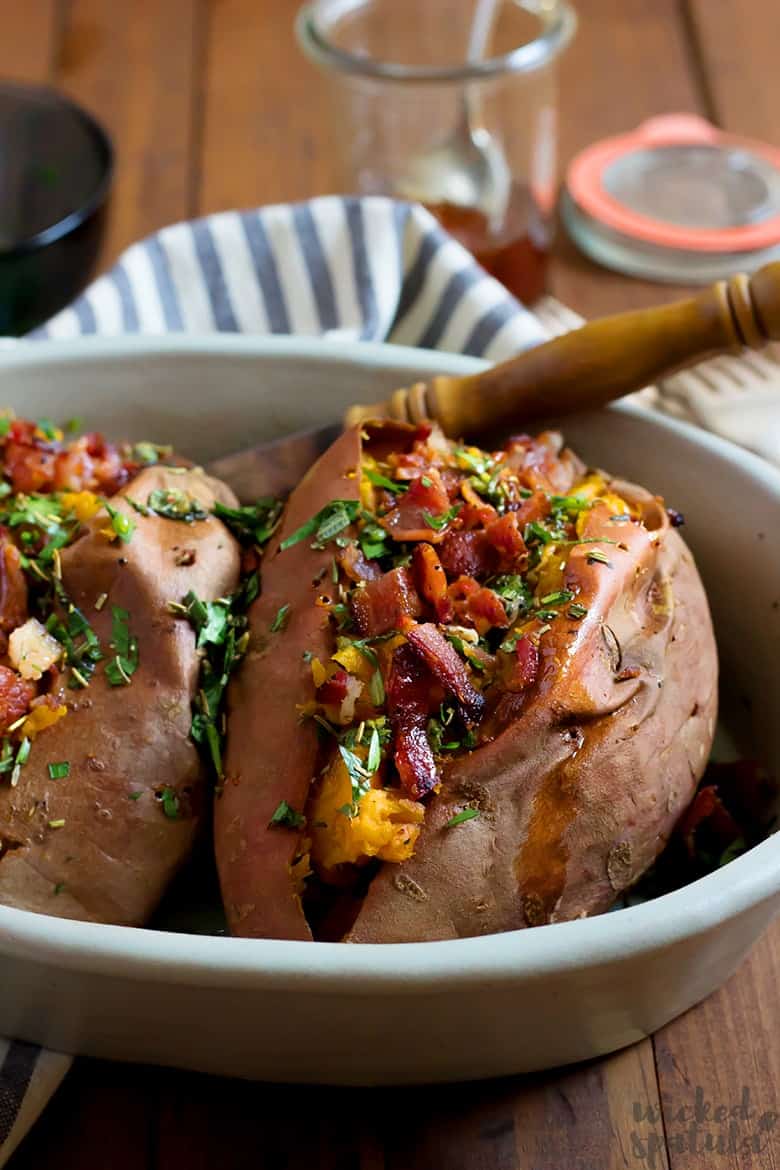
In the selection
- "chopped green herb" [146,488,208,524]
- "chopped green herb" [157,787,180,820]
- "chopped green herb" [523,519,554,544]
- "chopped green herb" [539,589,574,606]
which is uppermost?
"chopped green herb" [539,589,574,606]

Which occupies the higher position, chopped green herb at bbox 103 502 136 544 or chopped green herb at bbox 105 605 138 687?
chopped green herb at bbox 103 502 136 544

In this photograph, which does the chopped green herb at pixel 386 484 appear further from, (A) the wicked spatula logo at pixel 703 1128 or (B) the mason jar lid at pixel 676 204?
(B) the mason jar lid at pixel 676 204

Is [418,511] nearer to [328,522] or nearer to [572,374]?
[328,522]

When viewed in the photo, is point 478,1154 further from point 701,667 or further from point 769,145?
point 769,145

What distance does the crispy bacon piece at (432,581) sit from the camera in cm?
157

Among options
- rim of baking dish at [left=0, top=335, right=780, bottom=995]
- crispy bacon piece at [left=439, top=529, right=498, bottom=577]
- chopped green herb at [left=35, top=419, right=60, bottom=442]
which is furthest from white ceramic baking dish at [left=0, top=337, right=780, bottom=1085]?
chopped green herb at [left=35, top=419, right=60, bottom=442]

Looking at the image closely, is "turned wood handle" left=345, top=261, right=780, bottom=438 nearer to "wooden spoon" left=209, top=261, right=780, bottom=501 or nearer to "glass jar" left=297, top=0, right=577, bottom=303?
"wooden spoon" left=209, top=261, right=780, bottom=501

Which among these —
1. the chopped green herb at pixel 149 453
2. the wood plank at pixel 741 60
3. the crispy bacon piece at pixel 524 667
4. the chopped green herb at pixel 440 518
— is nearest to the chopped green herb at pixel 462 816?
the crispy bacon piece at pixel 524 667

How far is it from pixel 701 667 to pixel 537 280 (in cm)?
147

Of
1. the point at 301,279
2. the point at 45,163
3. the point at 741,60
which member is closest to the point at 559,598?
the point at 301,279

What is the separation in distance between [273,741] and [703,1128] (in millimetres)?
660

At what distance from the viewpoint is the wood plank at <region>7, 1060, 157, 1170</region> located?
1.55 m

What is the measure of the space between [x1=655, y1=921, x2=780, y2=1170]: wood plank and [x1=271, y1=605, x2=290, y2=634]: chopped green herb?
671 millimetres

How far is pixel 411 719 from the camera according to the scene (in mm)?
1492
